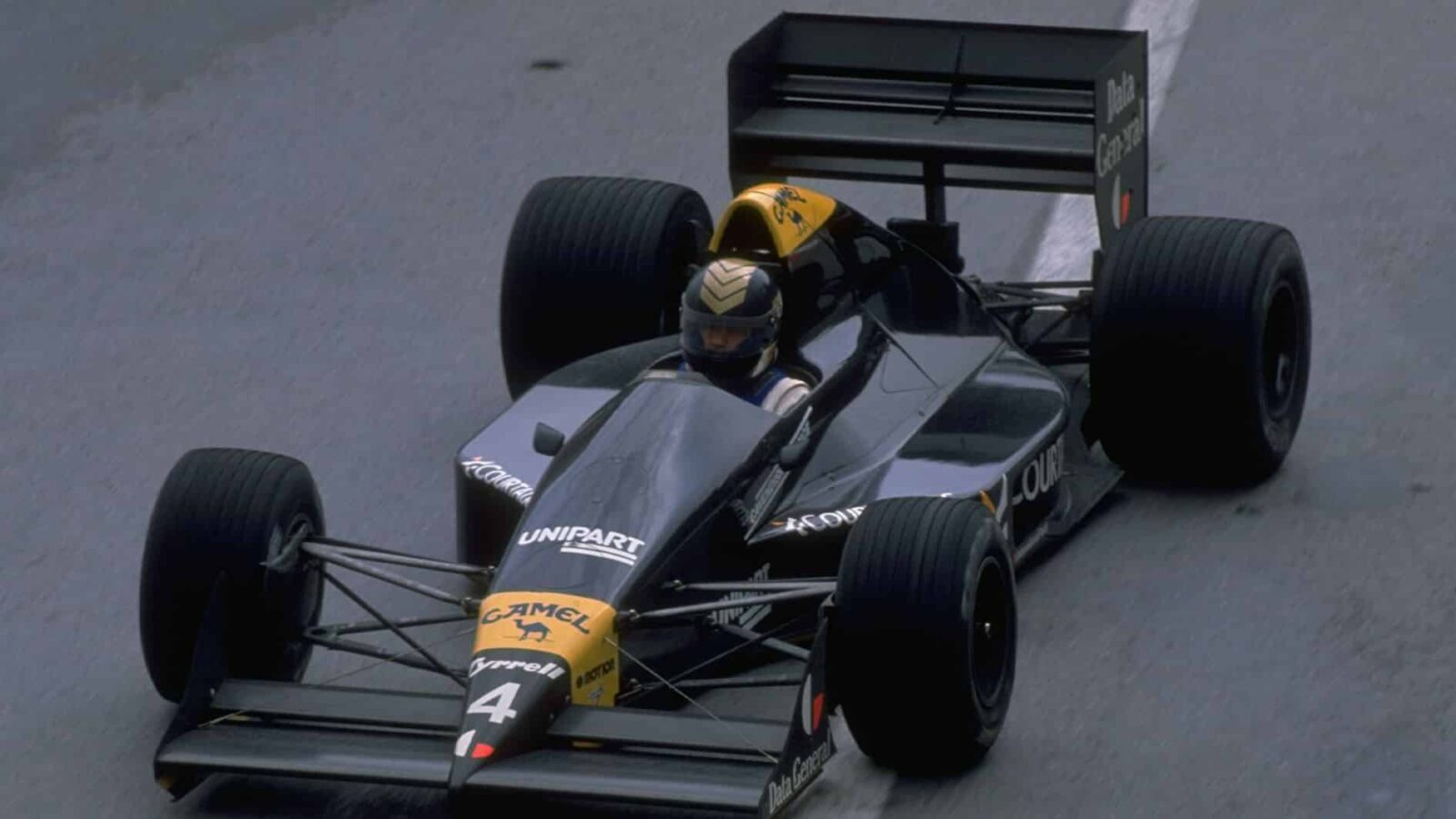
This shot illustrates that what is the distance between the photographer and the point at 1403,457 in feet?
32.1

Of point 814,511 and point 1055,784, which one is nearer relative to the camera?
point 1055,784

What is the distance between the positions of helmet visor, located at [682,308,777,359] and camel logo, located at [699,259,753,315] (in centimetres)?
4

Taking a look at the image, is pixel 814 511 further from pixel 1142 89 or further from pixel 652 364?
pixel 1142 89

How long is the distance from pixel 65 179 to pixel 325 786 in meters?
6.85

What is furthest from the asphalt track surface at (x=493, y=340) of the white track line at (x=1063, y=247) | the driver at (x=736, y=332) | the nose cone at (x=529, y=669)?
the driver at (x=736, y=332)

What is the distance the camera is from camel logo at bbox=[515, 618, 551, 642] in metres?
7.19

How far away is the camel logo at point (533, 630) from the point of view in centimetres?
719

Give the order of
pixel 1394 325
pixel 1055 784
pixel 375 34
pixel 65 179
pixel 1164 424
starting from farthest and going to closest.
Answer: pixel 375 34, pixel 65 179, pixel 1394 325, pixel 1164 424, pixel 1055 784

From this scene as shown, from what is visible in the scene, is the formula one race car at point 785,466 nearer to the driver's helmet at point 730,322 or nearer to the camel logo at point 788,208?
the camel logo at point 788,208

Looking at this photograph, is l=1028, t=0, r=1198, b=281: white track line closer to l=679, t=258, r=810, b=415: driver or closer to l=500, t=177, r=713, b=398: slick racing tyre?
l=500, t=177, r=713, b=398: slick racing tyre

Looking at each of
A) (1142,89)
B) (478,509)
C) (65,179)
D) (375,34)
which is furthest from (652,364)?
(375,34)

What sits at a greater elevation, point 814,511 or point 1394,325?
point 814,511

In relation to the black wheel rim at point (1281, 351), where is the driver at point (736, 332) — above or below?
above

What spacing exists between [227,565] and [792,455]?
1623 millimetres
